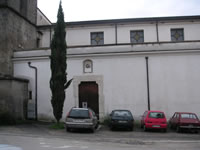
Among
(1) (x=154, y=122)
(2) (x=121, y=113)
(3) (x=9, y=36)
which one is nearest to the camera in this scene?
(1) (x=154, y=122)

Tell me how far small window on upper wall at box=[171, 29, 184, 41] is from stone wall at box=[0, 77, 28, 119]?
16.6m

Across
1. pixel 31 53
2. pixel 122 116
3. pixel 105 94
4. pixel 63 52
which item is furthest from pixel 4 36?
pixel 122 116

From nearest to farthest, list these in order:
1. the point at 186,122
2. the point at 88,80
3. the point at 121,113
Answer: the point at 186,122, the point at 121,113, the point at 88,80

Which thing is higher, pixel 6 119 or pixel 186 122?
pixel 6 119

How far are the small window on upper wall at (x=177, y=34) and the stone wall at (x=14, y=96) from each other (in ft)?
54.3

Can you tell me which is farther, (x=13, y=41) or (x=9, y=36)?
(x=13, y=41)

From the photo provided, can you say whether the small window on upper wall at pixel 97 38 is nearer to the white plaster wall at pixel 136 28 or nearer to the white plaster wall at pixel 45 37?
the white plaster wall at pixel 136 28

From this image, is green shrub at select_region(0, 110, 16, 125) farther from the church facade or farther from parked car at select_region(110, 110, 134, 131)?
parked car at select_region(110, 110, 134, 131)

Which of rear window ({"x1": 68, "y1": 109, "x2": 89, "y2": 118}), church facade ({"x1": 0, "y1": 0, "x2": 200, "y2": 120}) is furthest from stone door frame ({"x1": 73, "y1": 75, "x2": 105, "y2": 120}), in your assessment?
rear window ({"x1": 68, "y1": 109, "x2": 89, "y2": 118})

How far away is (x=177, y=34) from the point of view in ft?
87.6

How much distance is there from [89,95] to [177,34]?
1265 centimetres

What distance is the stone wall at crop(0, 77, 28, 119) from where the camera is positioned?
18812mm

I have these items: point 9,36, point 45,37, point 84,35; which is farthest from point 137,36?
point 9,36

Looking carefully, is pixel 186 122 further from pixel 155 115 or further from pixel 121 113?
pixel 121 113
